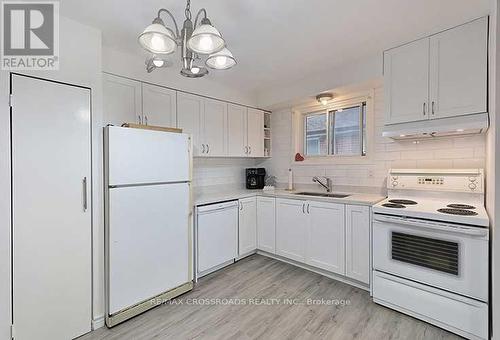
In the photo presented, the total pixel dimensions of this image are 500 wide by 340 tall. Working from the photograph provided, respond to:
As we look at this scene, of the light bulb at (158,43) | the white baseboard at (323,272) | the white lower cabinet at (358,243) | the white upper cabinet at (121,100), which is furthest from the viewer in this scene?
the white baseboard at (323,272)

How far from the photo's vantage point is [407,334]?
1.88 m

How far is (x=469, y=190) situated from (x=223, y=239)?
8.57 ft

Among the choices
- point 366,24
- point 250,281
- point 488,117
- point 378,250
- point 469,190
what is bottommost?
point 250,281

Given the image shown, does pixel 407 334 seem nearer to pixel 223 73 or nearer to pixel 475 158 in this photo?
pixel 475 158

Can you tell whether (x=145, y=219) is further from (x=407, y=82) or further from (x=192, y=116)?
(x=407, y=82)

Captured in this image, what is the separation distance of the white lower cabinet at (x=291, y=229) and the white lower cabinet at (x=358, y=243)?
21.1 inches

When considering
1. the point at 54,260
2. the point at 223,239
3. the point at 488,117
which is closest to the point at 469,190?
the point at 488,117

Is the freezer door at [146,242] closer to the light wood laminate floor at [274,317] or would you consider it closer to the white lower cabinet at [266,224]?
the light wood laminate floor at [274,317]

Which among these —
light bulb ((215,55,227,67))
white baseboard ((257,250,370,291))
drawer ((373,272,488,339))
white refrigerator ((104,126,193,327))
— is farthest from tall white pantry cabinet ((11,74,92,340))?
drawer ((373,272,488,339))

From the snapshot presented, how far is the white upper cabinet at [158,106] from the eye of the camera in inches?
104

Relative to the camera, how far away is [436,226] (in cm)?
190

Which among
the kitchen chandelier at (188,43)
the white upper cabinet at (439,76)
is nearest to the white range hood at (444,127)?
the white upper cabinet at (439,76)

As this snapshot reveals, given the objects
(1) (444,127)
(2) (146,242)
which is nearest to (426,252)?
(1) (444,127)

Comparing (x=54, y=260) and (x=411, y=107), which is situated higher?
(x=411, y=107)
